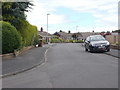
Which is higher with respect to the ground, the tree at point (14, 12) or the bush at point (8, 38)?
the tree at point (14, 12)

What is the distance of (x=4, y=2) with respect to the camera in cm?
1791

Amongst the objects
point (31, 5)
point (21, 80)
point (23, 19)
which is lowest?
point (21, 80)

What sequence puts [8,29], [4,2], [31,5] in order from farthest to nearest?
[31,5] < [4,2] < [8,29]

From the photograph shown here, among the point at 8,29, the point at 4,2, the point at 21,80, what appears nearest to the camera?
the point at 21,80

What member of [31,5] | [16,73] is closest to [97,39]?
[31,5]

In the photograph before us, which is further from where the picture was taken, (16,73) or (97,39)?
(97,39)

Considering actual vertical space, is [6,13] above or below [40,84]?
above

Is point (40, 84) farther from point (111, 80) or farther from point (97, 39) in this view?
point (97, 39)

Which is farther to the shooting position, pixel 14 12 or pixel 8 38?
pixel 14 12

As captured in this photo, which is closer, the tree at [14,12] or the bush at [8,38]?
the bush at [8,38]

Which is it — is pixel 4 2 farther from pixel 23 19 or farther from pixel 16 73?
pixel 16 73

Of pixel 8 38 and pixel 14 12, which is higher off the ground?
pixel 14 12

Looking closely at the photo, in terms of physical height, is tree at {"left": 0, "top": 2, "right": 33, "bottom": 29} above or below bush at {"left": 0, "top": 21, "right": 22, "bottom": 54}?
above

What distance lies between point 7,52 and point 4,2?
4354 mm
